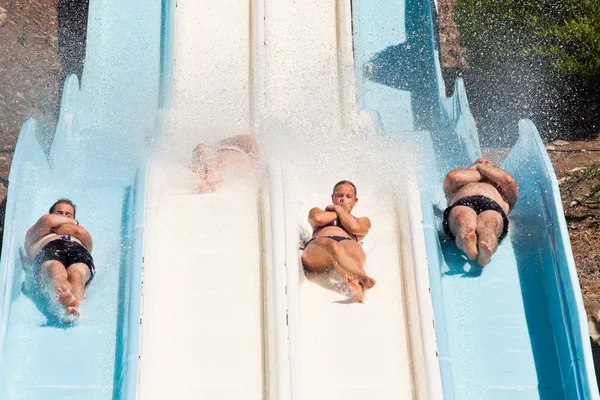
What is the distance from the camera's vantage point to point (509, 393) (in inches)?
195

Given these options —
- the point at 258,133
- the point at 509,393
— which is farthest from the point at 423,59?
the point at 509,393

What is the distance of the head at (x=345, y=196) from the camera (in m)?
5.57

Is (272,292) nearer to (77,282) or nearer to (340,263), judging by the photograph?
(340,263)

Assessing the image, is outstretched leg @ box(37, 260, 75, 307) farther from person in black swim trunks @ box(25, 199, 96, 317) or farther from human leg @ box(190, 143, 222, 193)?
human leg @ box(190, 143, 222, 193)

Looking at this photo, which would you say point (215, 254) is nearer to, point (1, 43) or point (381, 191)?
point (381, 191)

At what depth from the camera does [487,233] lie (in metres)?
5.45

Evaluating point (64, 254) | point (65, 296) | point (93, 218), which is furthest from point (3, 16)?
point (65, 296)

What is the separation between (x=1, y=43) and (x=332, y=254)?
15.0 ft

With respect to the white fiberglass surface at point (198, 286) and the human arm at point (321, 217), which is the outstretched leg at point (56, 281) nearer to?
the white fiberglass surface at point (198, 286)

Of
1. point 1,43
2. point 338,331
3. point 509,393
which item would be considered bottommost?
point 509,393

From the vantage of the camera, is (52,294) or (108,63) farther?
(108,63)

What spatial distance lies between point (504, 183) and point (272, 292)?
5.57 ft

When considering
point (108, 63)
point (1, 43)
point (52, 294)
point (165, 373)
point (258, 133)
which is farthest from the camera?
point (1, 43)

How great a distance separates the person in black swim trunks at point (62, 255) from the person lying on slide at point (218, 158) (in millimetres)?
793
